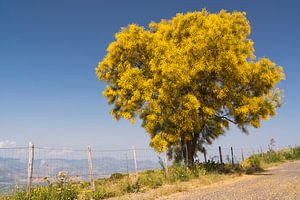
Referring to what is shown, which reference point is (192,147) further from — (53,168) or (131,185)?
(53,168)

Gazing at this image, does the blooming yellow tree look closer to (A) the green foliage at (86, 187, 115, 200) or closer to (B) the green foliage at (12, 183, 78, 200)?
(A) the green foliage at (86, 187, 115, 200)

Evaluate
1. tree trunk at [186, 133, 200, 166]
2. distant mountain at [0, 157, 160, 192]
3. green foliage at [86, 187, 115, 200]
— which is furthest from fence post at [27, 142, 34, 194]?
tree trunk at [186, 133, 200, 166]

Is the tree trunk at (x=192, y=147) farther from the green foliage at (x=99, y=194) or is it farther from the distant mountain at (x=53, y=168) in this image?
the green foliage at (x=99, y=194)

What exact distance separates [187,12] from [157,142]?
1002 cm

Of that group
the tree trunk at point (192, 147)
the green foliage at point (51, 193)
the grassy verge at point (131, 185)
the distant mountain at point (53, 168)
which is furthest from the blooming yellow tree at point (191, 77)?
the green foliage at point (51, 193)

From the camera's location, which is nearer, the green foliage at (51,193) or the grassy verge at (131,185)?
the green foliage at (51,193)

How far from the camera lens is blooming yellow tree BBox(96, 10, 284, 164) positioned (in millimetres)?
24250

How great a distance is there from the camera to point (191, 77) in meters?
24.5

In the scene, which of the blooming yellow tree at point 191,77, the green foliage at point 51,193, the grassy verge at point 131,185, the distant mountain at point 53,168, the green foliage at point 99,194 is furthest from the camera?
the blooming yellow tree at point 191,77

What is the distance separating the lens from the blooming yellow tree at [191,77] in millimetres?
24250

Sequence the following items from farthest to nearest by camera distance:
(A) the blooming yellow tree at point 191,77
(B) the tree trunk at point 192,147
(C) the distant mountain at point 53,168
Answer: (B) the tree trunk at point 192,147, (A) the blooming yellow tree at point 191,77, (C) the distant mountain at point 53,168

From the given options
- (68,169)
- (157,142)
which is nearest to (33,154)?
(68,169)

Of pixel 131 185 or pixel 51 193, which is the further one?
pixel 131 185

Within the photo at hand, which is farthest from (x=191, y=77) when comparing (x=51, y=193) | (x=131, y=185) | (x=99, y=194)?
(x=51, y=193)
